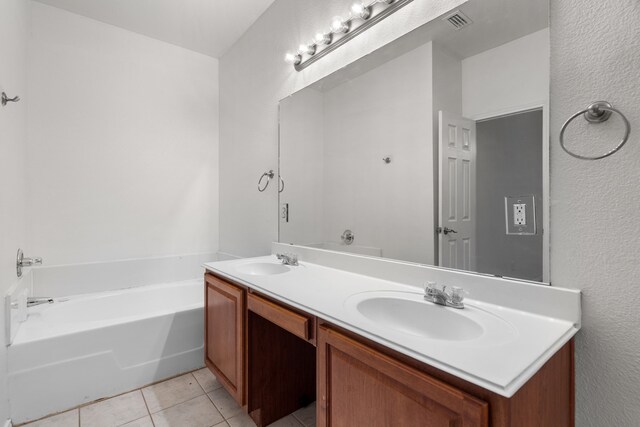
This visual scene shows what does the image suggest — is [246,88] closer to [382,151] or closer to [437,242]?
[382,151]

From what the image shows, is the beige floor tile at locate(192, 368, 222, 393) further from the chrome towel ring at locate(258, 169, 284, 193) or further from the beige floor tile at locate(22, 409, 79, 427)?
the chrome towel ring at locate(258, 169, 284, 193)

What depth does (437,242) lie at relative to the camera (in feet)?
4.13

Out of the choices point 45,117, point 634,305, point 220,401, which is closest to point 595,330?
point 634,305

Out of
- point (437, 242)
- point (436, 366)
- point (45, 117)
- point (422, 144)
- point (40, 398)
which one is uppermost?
point (45, 117)

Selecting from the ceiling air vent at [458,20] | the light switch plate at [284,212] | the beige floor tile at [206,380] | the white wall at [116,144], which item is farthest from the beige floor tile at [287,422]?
the ceiling air vent at [458,20]

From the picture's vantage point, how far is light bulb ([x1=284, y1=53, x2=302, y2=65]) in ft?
6.45

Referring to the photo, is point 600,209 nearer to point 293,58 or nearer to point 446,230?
point 446,230

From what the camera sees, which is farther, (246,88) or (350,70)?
(246,88)

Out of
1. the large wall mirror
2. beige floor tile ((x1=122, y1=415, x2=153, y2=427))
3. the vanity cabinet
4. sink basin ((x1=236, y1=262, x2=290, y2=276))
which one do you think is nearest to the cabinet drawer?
the vanity cabinet

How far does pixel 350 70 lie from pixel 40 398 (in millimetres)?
2455

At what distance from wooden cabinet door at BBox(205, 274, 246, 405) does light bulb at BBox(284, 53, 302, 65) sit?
57.3 inches

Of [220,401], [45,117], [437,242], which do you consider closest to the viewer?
[437,242]

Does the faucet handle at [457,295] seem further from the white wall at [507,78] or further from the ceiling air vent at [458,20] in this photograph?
the ceiling air vent at [458,20]

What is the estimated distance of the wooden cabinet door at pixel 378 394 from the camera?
662mm
